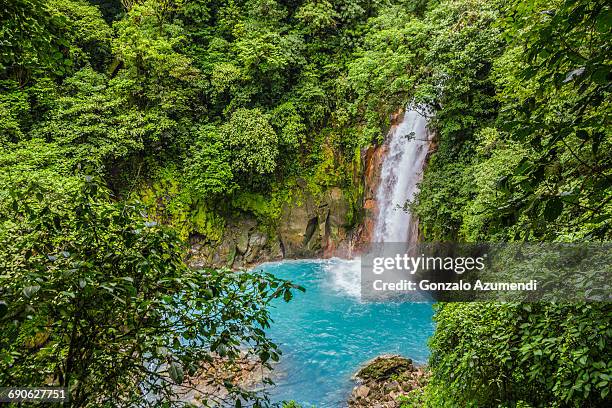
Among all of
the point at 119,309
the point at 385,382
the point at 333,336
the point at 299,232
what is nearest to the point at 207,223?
the point at 299,232

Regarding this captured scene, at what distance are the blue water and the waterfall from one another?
199 centimetres

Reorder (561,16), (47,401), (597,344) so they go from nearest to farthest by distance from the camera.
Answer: (561,16), (47,401), (597,344)

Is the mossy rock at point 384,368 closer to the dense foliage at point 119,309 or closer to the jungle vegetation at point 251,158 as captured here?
the jungle vegetation at point 251,158

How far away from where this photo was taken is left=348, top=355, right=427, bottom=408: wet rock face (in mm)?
6234

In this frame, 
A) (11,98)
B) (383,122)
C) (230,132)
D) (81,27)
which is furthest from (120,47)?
(383,122)

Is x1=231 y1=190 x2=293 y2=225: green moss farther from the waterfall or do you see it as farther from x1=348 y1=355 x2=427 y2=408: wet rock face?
x1=348 y1=355 x2=427 y2=408: wet rock face

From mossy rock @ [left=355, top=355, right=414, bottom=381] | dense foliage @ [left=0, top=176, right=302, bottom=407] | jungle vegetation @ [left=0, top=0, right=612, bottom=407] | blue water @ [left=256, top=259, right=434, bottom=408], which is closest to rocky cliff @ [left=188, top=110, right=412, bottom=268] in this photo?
jungle vegetation @ [left=0, top=0, right=612, bottom=407]

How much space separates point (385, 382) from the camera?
6.64 meters

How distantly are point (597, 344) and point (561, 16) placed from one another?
226 centimetres

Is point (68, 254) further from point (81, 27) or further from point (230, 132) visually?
point (81, 27)

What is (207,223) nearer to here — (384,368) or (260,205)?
(260,205)

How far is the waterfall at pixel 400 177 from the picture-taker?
1104 centimetres

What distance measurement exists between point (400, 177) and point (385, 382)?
641 centimetres

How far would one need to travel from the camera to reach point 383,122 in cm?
1133
